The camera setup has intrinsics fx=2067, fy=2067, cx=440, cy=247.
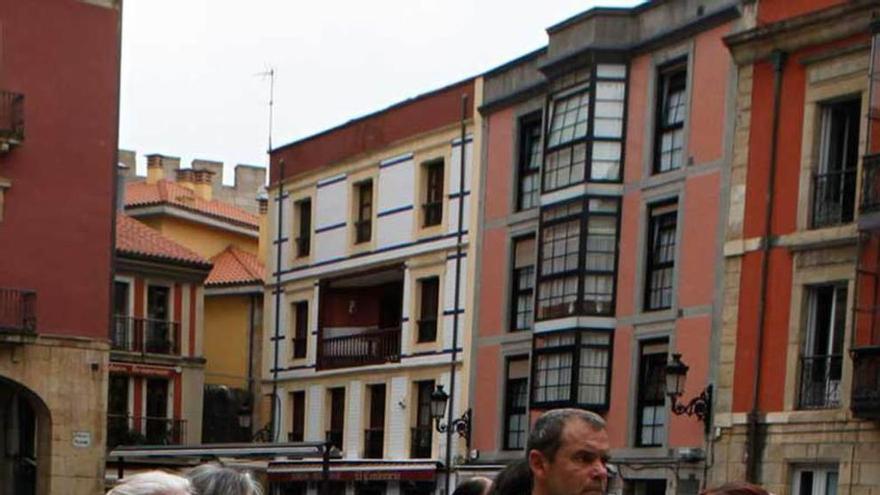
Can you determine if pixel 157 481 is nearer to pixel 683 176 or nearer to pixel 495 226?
pixel 683 176

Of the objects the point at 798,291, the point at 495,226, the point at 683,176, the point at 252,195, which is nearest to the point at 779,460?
the point at 798,291

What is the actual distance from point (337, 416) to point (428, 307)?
14.4 feet

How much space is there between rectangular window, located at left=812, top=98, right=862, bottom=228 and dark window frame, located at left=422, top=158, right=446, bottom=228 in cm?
1307

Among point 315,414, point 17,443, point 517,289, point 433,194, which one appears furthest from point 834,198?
point 315,414

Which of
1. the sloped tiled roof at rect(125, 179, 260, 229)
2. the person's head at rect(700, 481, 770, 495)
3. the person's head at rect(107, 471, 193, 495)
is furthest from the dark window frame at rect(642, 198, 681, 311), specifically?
the person's head at rect(107, 471, 193, 495)

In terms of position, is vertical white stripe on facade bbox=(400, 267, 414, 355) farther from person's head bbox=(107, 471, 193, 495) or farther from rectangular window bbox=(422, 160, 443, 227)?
person's head bbox=(107, 471, 193, 495)

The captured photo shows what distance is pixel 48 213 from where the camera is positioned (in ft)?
129

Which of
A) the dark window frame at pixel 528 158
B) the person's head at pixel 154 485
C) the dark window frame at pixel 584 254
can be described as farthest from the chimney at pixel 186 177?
the person's head at pixel 154 485

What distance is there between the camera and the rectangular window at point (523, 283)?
3897 cm

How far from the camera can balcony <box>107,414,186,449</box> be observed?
4741 centimetres

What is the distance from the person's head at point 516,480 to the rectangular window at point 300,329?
3973cm

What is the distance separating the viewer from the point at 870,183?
28.9 metres

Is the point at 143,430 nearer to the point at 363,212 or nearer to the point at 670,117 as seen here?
the point at 363,212

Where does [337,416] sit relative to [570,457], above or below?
below
